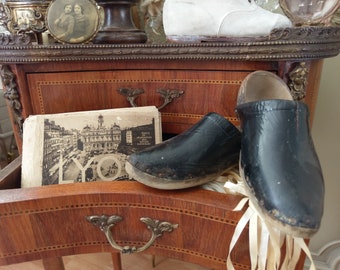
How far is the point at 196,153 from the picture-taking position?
339mm

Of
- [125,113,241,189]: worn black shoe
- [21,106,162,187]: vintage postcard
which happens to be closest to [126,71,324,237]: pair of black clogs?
[125,113,241,189]: worn black shoe

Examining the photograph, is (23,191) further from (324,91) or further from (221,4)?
(324,91)

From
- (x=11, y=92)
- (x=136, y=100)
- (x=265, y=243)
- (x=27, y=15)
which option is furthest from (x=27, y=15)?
(x=265, y=243)

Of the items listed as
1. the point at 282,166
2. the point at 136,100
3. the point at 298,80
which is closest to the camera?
the point at 282,166

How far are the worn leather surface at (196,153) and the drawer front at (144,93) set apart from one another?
0.10m

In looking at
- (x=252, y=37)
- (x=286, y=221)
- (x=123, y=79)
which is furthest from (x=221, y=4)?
(x=286, y=221)

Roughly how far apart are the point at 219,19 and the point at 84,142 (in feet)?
0.90

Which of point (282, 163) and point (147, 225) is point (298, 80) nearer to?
point (282, 163)

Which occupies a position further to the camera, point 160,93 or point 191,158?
point 160,93

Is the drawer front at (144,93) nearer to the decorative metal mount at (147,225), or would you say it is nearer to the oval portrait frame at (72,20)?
the oval portrait frame at (72,20)

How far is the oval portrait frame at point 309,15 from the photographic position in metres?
0.41

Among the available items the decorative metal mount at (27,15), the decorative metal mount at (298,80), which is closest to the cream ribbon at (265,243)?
the decorative metal mount at (298,80)

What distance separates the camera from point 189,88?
0.46 m

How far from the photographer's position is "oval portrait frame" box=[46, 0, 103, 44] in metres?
0.46
